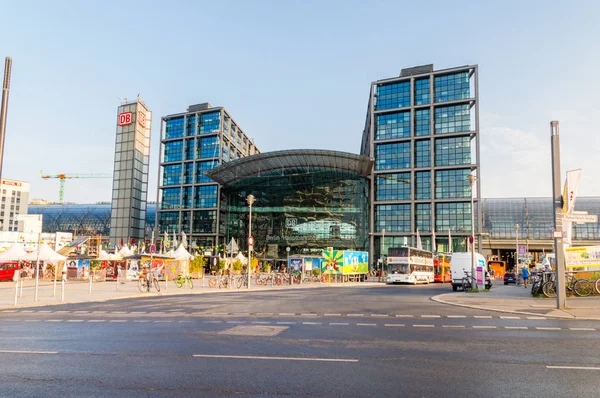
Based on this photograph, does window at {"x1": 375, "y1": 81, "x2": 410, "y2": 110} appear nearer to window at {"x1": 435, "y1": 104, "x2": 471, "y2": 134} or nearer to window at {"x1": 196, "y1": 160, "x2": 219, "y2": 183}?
window at {"x1": 435, "y1": 104, "x2": 471, "y2": 134}

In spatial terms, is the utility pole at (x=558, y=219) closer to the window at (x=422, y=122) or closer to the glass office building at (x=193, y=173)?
the window at (x=422, y=122)

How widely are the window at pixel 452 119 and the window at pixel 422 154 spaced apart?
10.3ft

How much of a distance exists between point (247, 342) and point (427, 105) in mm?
79601

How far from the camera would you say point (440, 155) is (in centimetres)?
8244

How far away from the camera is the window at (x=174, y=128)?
357 feet

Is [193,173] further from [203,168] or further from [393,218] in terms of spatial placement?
[393,218]

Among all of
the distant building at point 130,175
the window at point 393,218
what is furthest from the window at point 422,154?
the distant building at point 130,175

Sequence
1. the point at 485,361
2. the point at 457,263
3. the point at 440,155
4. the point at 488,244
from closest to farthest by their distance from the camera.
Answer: the point at 485,361, the point at 457,263, the point at 440,155, the point at 488,244

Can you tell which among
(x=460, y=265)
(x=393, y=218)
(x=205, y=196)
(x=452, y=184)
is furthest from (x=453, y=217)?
(x=205, y=196)

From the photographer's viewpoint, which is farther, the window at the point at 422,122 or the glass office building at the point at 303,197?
the glass office building at the point at 303,197

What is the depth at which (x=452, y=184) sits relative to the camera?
81188 mm

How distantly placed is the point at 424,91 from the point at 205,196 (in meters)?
51.3

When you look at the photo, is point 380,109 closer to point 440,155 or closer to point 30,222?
point 440,155

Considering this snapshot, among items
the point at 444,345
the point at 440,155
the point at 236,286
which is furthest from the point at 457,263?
the point at 440,155
